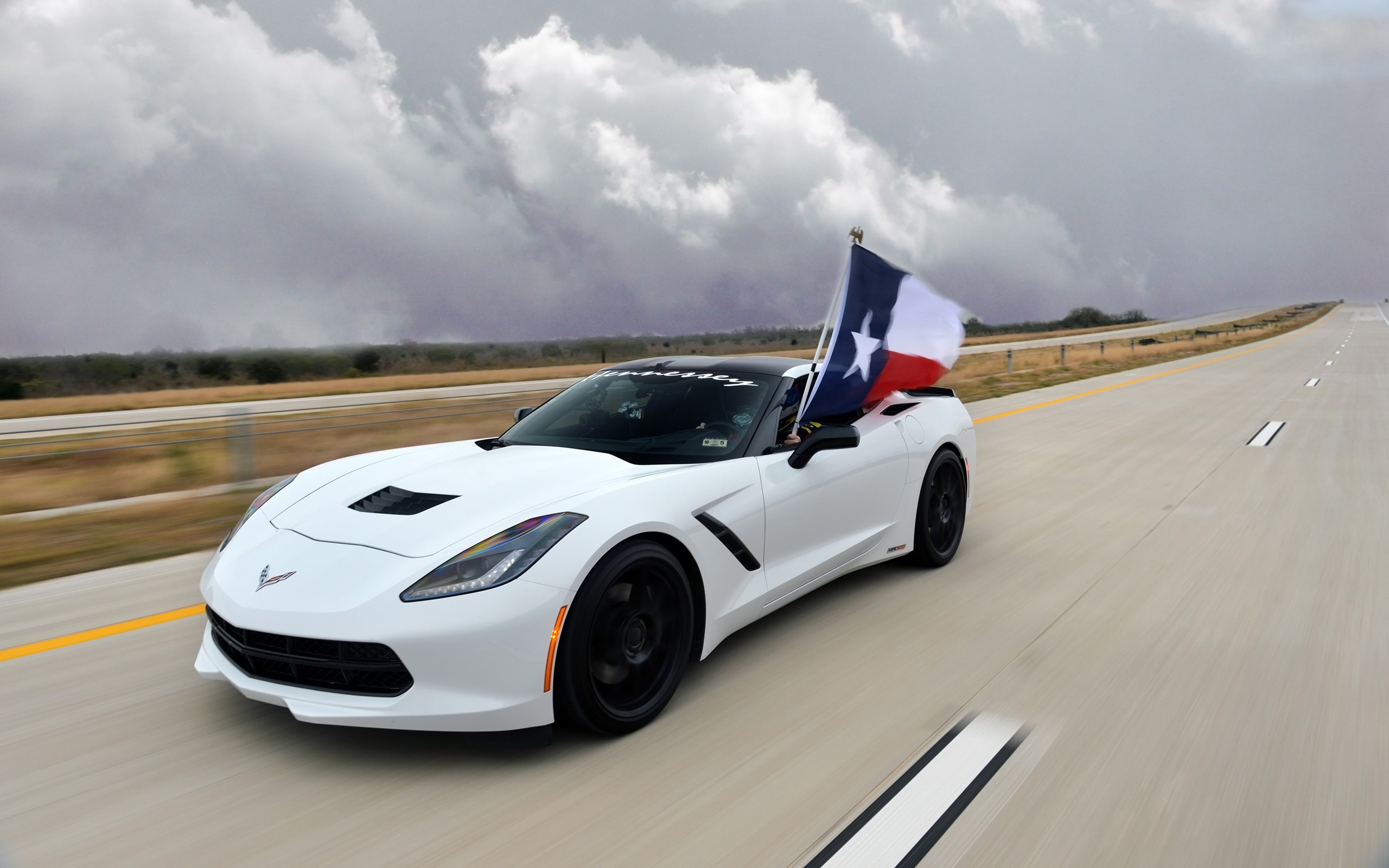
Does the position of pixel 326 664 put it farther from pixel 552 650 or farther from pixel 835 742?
pixel 835 742

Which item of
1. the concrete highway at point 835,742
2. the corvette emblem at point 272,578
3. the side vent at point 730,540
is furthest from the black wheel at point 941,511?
the corvette emblem at point 272,578

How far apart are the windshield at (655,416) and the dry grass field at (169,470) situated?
4.68 ft

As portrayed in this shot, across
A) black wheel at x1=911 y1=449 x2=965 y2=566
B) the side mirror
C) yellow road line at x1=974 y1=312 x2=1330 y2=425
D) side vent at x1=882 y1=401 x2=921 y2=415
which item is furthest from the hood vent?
yellow road line at x1=974 y1=312 x2=1330 y2=425

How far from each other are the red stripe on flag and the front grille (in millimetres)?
3087

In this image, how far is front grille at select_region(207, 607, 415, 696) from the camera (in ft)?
9.68

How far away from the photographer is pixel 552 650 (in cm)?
307

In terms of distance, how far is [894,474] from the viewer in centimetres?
510

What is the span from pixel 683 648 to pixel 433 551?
1.04m

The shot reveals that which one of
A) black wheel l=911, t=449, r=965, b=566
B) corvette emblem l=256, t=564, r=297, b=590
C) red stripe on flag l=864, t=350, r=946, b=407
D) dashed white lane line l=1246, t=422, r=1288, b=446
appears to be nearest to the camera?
corvette emblem l=256, t=564, r=297, b=590

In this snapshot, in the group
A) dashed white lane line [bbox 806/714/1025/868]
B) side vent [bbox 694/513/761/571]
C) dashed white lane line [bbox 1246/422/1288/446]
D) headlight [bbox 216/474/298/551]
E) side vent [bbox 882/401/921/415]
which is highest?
side vent [bbox 882/401/921/415]

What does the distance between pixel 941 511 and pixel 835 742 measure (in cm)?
265

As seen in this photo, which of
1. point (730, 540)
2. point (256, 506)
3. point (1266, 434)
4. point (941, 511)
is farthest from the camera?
point (1266, 434)

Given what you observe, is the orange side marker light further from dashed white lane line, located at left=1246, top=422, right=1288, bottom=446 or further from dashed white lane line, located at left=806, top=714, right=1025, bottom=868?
dashed white lane line, located at left=1246, top=422, right=1288, bottom=446

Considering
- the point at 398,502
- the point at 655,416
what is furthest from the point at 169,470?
the point at 398,502
